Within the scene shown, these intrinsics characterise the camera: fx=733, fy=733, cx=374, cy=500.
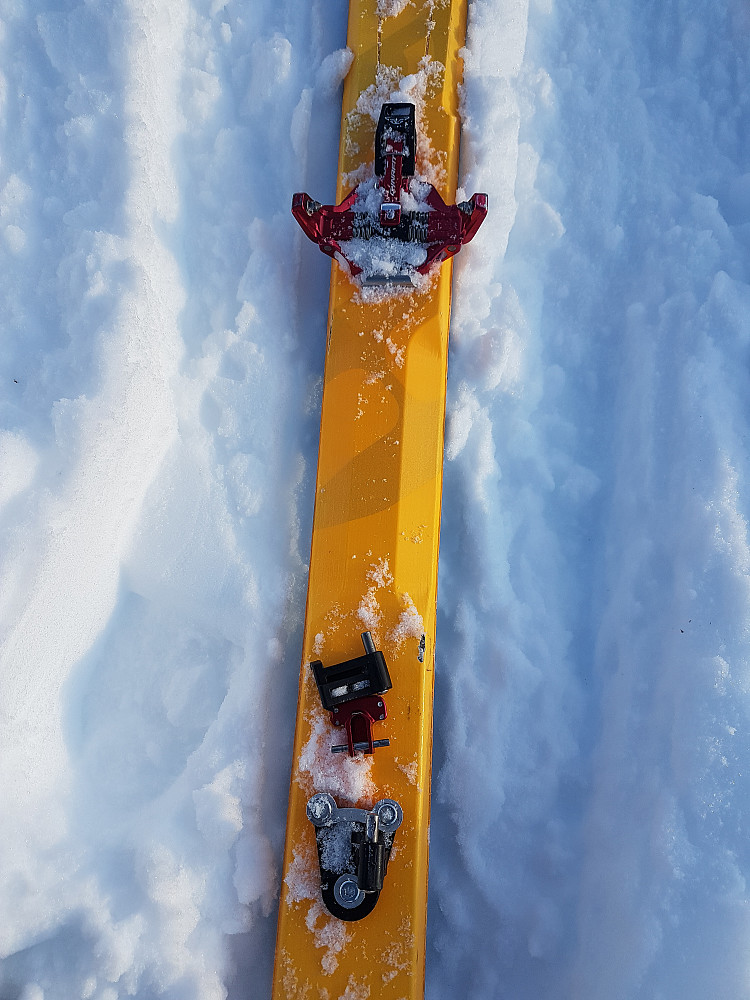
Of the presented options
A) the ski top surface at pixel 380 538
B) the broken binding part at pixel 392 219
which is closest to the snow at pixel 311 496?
the ski top surface at pixel 380 538

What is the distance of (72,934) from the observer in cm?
253

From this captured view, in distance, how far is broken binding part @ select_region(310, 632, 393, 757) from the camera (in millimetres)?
2426

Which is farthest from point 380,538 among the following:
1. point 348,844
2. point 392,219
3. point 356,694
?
point 392,219

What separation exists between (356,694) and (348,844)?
47 cm

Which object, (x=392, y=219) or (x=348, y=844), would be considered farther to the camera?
(x=392, y=219)

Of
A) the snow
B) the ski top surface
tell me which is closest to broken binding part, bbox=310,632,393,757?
the ski top surface

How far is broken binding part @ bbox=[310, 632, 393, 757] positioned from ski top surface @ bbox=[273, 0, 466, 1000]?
0.06 m

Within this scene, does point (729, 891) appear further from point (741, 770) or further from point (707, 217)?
point (707, 217)

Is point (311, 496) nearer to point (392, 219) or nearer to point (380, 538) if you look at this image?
point (380, 538)

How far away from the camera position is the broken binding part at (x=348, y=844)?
2305 mm

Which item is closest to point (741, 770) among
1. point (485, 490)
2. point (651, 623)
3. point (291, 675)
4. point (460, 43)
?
point (651, 623)

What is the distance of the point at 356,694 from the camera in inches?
95.9

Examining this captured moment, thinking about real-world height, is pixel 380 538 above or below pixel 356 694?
above

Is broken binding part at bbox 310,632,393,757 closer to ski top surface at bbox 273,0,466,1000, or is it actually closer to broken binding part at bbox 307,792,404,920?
ski top surface at bbox 273,0,466,1000
